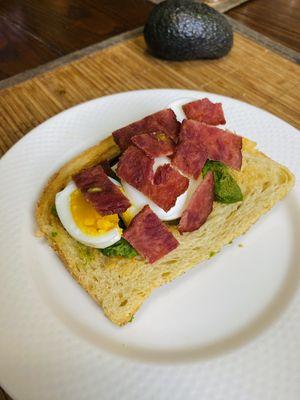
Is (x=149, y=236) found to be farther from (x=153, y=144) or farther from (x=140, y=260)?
(x=153, y=144)

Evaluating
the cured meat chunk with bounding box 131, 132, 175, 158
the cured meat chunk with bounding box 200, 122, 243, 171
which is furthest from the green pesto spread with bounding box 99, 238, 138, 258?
the cured meat chunk with bounding box 200, 122, 243, 171

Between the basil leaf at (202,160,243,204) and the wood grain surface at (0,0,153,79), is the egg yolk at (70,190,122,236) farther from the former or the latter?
the wood grain surface at (0,0,153,79)

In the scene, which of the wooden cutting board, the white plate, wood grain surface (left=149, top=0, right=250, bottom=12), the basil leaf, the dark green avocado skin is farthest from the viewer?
wood grain surface (left=149, top=0, right=250, bottom=12)

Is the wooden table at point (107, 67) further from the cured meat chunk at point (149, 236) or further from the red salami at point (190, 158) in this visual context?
the cured meat chunk at point (149, 236)

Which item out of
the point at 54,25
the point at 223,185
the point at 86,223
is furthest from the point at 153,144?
the point at 54,25

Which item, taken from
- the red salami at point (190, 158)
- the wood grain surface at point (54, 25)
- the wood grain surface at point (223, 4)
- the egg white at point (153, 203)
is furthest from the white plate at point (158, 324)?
the wood grain surface at point (223, 4)

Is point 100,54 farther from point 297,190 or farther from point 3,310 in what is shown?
point 3,310
